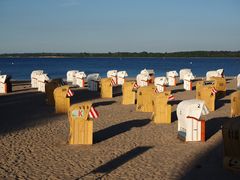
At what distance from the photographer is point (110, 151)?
10.8 meters

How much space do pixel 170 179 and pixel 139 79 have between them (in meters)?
20.0

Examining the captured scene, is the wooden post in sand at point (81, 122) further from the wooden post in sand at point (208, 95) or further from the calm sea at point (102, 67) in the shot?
the calm sea at point (102, 67)

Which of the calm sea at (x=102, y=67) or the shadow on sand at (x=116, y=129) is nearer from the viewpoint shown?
the shadow on sand at (x=116, y=129)

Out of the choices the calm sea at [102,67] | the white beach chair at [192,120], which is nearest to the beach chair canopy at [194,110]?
the white beach chair at [192,120]

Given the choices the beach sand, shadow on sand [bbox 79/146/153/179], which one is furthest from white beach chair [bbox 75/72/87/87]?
shadow on sand [bbox 79/146/153/179]

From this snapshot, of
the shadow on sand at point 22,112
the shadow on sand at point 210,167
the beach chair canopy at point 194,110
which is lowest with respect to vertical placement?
the shadow on sand at point 210,167

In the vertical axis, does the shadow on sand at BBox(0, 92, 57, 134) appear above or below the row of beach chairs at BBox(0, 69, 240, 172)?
below

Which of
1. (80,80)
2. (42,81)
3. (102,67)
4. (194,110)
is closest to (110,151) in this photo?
(194,110)

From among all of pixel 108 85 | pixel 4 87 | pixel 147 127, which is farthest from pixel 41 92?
pixel 147 127

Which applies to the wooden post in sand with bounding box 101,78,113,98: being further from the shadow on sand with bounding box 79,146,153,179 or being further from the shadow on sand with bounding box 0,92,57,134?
the shadow on sand with bounding box 79,146,153,179

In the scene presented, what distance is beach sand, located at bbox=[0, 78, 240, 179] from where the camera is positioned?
29.3 ft

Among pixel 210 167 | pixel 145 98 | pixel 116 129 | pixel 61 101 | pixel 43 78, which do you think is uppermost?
pixel 43 78

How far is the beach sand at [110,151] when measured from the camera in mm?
8938

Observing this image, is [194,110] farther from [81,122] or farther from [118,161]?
[81,122]
